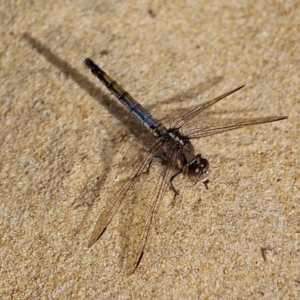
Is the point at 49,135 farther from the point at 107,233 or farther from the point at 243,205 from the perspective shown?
the point at 243,205

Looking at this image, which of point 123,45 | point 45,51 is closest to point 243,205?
point 123,45

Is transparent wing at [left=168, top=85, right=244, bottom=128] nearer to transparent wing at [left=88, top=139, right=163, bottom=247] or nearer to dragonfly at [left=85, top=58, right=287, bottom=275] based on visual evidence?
dragonfly at [left=85, top=58, right=287, bottom=275]

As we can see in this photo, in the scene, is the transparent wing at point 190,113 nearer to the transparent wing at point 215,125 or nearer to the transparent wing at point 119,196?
the transparent wing at point 215,125

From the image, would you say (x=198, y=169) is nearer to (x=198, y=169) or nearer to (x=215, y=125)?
(x=198, y=169)

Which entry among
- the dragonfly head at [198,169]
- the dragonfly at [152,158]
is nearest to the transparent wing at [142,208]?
the dragonfly at [152,158]

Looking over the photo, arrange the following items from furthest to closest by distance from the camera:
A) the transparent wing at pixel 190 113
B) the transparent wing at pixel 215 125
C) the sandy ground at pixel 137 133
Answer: the transparent wing at pixel 190 113 → the transparent wing at pixel 215 125 → the sandy ground at pixel 137 133
